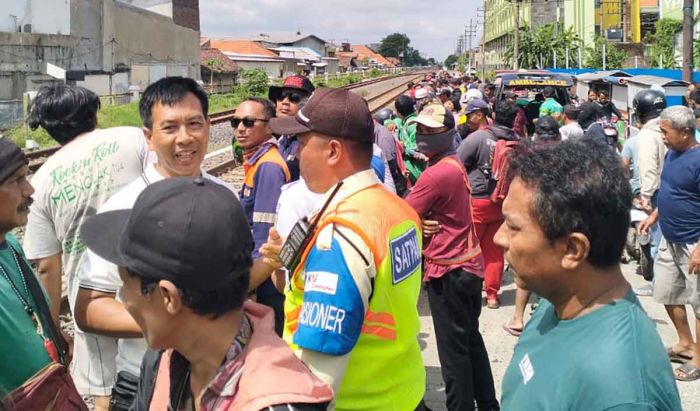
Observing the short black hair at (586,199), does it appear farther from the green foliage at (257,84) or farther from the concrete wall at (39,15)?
the green foliage at (257,84)

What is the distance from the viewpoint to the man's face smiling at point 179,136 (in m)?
3.20

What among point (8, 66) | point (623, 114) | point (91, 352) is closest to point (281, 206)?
point (91, 352)

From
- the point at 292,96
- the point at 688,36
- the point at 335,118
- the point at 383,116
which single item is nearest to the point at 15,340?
the point at 335,118

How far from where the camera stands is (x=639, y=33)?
2008 inches

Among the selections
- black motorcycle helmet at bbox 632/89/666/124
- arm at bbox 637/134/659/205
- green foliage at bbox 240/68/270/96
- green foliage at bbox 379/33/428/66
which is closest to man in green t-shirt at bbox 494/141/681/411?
arm at bbox 637/134/659/205

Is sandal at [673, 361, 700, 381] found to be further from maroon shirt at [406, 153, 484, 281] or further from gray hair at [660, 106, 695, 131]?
maroon shirt at [406, 153, 484, 281]

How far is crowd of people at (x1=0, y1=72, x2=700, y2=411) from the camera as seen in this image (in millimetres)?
1696

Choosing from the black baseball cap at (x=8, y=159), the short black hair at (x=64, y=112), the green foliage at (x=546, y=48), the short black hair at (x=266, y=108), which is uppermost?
the green foliage at (x=546, y=48)

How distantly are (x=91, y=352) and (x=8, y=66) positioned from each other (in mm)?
27161

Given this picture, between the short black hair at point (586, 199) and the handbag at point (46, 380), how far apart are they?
5.58 ft

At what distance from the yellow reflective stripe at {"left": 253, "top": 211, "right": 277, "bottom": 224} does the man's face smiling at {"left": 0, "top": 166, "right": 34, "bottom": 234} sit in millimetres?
1371

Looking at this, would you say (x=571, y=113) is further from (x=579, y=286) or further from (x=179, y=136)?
(x=579, y=286)

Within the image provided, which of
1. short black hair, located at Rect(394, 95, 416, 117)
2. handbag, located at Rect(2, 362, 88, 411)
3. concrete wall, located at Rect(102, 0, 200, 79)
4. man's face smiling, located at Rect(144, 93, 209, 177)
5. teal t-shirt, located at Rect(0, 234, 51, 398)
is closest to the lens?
handbag, located at Rect(2, 362, 88, 411)

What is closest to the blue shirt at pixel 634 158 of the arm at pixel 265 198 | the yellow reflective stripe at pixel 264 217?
the arm at pixel 265 198
